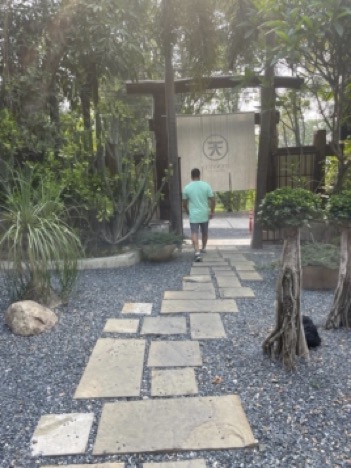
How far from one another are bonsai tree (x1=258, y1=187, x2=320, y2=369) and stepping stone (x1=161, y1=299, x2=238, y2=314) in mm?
1142

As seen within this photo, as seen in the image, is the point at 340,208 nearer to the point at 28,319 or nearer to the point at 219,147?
the point at 28,319

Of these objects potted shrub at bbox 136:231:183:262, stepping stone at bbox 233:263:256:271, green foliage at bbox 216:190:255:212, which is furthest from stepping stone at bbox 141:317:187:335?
green foliage at bbox 216:190:255:212

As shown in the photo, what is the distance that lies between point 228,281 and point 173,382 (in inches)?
99.0

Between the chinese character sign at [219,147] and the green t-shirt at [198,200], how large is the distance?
6.42 ft

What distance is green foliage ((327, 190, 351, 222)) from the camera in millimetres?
A: 3000

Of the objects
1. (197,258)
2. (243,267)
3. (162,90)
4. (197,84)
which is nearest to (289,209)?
(243,267)

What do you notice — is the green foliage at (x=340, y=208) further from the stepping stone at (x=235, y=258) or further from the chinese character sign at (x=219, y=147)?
the chinese character sign at (x=219, y=147)

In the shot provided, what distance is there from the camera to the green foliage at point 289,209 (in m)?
2.54

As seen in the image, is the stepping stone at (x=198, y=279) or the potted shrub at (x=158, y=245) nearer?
the stepping stone at (x=198, y=279)

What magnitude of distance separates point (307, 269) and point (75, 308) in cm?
251

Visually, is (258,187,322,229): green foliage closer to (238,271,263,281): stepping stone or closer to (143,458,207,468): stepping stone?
(143,458,207,468): stepping stone

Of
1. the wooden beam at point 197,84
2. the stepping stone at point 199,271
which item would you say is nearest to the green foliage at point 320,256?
the stepping stone at point 199,271

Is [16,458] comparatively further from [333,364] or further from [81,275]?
[81,275]

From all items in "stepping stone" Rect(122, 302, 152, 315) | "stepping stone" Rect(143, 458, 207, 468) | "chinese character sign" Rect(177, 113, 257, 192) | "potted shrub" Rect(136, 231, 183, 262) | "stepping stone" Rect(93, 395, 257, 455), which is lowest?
"stepping stone" Rect(143, 458, 207, 468)
